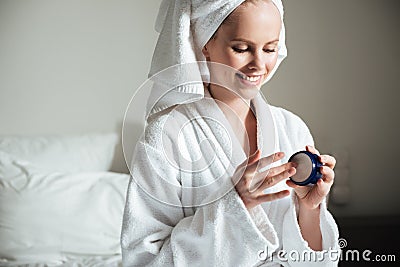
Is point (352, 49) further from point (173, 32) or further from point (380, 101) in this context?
point (173, 32)

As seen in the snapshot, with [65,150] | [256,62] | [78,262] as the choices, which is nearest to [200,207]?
[256,62]

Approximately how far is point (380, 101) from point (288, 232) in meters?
1.64

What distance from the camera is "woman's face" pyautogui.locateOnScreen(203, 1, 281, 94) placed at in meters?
0.94

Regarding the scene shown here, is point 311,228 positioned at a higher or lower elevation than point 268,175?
lower

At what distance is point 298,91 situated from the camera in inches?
99.7

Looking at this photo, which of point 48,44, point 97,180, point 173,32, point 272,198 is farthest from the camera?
point 48,44

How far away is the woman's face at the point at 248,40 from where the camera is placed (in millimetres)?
941

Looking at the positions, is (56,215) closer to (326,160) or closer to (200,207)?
(200,207)

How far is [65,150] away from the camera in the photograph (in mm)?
2312

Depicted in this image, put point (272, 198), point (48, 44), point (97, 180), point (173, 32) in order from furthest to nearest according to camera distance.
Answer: point (48, 44) → point (97, 180) → point (173, 32) → point (272, 198)

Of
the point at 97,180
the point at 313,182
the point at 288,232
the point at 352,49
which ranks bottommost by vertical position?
the point at 97,180

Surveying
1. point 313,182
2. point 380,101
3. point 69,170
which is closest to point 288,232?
point 313,182

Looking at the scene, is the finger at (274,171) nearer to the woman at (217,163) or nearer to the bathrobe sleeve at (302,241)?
the woman at (217,163)

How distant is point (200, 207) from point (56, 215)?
45.6 inches
